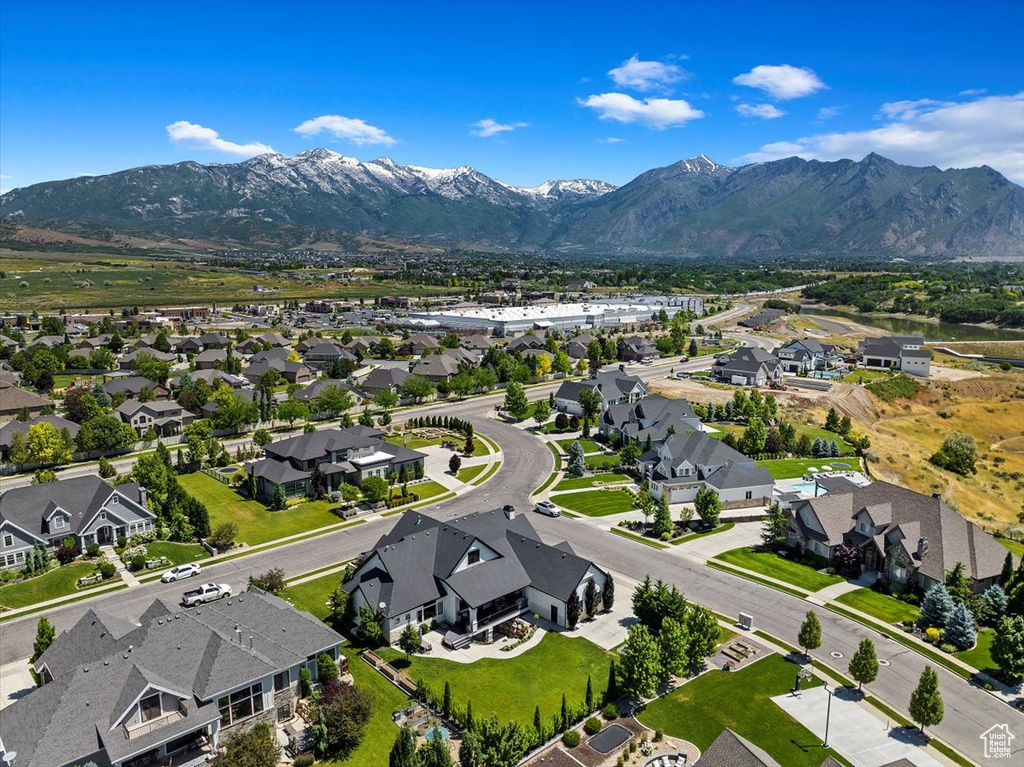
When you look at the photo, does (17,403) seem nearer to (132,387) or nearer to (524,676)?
(132,387)

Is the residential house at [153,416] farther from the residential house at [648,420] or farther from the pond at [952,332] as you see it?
the pond at [952,332]

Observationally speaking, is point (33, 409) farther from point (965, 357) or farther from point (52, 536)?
point (965, 357)

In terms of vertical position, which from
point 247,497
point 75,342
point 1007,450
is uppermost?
point 75,342

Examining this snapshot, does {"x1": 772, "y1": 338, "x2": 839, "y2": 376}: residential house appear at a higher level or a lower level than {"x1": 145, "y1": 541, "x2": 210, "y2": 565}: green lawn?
higher

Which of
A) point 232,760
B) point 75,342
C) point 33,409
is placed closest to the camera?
point 232,760

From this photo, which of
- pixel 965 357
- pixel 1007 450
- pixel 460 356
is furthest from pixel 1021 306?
pixel 460 356

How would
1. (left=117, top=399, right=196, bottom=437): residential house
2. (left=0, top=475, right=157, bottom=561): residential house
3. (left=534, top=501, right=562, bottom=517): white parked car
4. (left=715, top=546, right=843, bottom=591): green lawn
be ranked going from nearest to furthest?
1. (left=715, top=546, right=843, bottom=591): green lawn
2. (left=0, top=475, right=157, bottom=561): residential house
3. (left=534, top=501, right=562, bottom=517): white parked car
4. (left=117, top=399, right=196, bottom=437): residential house

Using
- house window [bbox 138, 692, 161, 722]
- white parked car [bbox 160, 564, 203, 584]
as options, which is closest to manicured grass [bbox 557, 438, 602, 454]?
white parked car [bbox 160, 564, 203, 584]

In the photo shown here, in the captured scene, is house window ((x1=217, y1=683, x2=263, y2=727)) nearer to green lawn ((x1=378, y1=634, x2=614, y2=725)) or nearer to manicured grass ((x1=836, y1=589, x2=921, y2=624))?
green lawn ((x1=378, y1=634, x2=614, y2=725))
